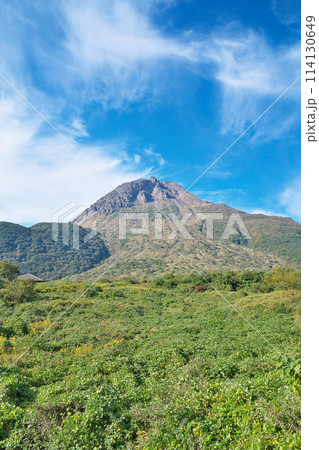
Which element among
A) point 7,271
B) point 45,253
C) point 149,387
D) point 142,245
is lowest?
point 149,387

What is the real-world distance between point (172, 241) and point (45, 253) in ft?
123

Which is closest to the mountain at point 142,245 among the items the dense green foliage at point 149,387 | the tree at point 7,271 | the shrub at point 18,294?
the tree at point 7,271

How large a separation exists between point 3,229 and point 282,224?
100026mm

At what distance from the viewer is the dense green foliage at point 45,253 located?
3603 cm

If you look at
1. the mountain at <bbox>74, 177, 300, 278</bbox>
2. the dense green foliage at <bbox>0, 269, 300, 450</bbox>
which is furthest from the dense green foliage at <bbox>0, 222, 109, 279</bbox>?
the dense green foliage at <bbox>0, 269, 300, 450</bbox>

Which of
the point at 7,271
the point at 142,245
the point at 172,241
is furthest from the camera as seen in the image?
the point at 172,241

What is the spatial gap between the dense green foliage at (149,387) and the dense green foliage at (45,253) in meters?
20.9

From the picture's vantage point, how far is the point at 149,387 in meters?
6.21

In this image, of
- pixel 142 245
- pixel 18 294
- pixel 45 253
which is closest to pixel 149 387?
pixel 18 294

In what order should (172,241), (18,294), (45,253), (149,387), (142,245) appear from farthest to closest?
1. (172,241)
2. (142,245)
3. (45,253)
4. (18,294)
5. (149,387)

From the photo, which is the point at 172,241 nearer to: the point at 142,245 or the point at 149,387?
the point at 142,245

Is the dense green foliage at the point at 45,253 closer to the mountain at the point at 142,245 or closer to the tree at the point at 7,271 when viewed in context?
the mountain at the point at 142,245

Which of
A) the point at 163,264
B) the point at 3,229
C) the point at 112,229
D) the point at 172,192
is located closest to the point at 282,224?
the point at 172,192

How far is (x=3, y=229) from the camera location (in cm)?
3791
